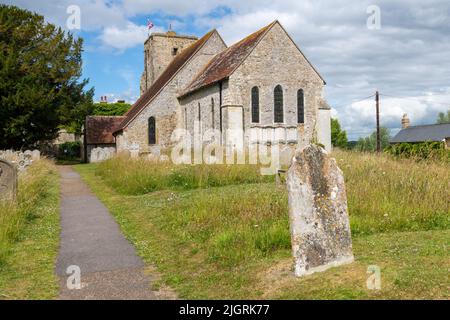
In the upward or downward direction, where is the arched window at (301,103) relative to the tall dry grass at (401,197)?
upward

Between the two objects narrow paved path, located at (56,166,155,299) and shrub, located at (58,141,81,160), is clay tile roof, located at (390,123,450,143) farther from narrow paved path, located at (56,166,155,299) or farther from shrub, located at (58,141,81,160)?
narrow paved path, located at (56,166,155,299)

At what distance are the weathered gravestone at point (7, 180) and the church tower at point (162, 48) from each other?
102 feet

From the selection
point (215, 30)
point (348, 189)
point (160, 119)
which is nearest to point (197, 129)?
point (160, 119)

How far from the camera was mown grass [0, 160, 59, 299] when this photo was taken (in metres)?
5.70

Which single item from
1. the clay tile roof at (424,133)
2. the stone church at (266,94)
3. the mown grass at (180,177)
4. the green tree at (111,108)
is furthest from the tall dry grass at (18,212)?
the clay tile roof at (424,133)

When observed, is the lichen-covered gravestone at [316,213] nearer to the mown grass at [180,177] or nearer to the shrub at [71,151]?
the mown grass at [180,177]

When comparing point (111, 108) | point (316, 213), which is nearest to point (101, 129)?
point (111, 108)

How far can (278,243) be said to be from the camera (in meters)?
6.90

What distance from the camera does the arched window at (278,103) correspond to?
25.8 metres

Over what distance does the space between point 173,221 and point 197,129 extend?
2149 cm

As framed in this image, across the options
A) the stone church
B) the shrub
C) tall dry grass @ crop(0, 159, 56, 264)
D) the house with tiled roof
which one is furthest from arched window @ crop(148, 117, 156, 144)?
the house with tiled roof

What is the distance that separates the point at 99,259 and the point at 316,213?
374 cm

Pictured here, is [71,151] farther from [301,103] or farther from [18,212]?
[18,212]

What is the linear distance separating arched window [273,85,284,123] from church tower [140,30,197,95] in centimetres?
1839
